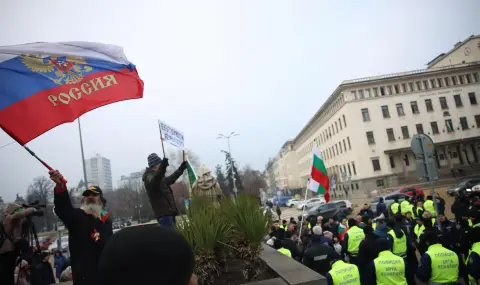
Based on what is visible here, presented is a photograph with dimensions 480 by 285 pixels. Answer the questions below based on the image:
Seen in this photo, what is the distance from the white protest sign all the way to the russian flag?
1.41 m

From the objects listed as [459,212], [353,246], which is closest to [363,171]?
[459,212]

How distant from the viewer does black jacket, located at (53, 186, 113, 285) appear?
3066 mm

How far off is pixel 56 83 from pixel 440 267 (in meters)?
5.92

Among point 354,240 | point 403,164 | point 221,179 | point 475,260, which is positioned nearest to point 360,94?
point 403,164

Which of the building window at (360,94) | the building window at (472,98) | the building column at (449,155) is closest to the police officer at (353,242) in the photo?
the building window at (360,94)

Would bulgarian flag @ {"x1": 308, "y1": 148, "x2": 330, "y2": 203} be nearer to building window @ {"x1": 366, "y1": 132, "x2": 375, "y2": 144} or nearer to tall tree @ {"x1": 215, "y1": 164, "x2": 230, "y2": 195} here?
tall tree @ {"x1": 215, "y1": 164, "x2": 230, "y2": 195}

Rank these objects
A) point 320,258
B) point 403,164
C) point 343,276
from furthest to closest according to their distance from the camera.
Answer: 1. point 403,164
2. point 320,258
3. point 343,276

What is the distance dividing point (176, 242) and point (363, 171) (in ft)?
166

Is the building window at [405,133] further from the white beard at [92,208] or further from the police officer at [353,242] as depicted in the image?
the white beard at [92,208]

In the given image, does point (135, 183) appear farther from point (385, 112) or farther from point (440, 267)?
point (440, 267)

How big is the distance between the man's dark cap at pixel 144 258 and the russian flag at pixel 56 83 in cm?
289

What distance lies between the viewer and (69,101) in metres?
3.87

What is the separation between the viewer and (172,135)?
20.4 feet

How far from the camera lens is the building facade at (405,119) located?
48.2 meters
